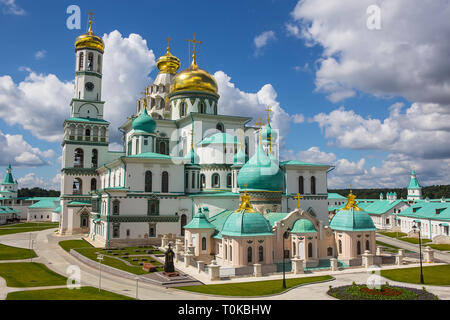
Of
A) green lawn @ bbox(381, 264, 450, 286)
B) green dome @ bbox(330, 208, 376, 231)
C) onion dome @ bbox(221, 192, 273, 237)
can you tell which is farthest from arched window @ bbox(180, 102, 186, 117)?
green lawn @ bbox(381, 264, 450, 286)

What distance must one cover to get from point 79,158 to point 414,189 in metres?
77.1

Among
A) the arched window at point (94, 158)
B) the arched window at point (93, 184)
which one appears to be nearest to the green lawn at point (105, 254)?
the arched window at point (93, 184)

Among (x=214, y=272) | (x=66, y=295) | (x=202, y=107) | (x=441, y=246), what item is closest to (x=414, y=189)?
(x=441, y=246)

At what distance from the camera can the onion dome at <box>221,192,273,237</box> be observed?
27594 millimetres

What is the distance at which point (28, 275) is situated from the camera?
24.7 meters

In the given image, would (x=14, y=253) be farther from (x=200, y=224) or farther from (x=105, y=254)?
(x=200, y=224)

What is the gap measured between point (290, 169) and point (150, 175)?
15764mm

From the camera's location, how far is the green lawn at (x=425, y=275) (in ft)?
79.3

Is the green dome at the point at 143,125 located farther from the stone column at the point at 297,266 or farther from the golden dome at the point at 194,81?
the stone column at the point at 297,266

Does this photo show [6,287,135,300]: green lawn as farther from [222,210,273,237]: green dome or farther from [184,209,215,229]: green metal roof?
[184,209,215,229]: green metal roof

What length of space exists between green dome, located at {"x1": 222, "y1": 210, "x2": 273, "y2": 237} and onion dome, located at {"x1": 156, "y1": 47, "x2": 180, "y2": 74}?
3678 centimetres

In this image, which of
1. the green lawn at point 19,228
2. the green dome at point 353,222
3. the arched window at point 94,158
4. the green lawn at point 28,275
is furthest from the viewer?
the green lawn at point 19,228

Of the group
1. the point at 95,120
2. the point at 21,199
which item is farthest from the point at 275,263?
the point at 21,199
